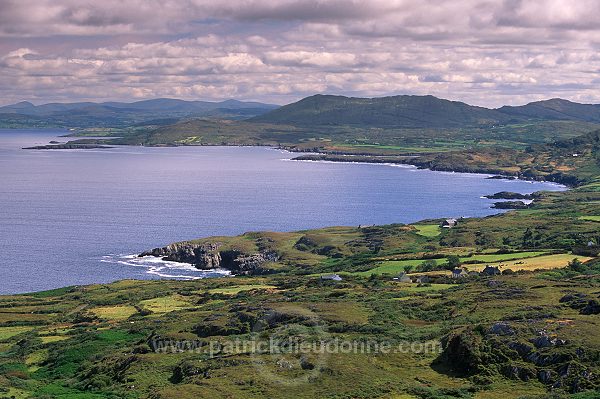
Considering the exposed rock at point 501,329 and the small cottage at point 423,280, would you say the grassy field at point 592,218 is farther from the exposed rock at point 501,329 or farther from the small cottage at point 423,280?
the exposed rock at point 501,329

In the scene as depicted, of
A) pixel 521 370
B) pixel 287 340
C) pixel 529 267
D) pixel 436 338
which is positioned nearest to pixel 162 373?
pixel 287 340

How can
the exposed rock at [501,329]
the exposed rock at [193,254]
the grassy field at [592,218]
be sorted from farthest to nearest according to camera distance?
the grassy field at [592,218] < the exposed rock at [193,254] < the exposed rock at [501,329]

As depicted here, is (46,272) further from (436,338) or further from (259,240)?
(436,338)

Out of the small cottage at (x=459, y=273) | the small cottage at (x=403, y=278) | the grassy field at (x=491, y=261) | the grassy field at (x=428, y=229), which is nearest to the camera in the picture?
the small cottage at (x=459, y=273)

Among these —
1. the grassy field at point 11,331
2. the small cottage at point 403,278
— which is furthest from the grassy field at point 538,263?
the grassy field at point 11,331

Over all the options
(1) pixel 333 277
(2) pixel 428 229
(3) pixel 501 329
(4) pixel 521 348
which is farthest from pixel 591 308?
(2) pixel 428 229

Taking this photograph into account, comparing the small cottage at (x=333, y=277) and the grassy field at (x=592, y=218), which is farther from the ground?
the small cottage at (x=333, y=277)

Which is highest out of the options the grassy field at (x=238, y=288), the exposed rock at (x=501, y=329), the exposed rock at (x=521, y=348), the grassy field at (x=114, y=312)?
the exposed rock at (x=501, y=329)

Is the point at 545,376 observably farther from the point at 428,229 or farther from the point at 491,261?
the point at 428,229

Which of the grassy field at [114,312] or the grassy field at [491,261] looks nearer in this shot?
the grassy field at [114,312]

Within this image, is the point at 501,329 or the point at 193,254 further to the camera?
the point at 193,254
